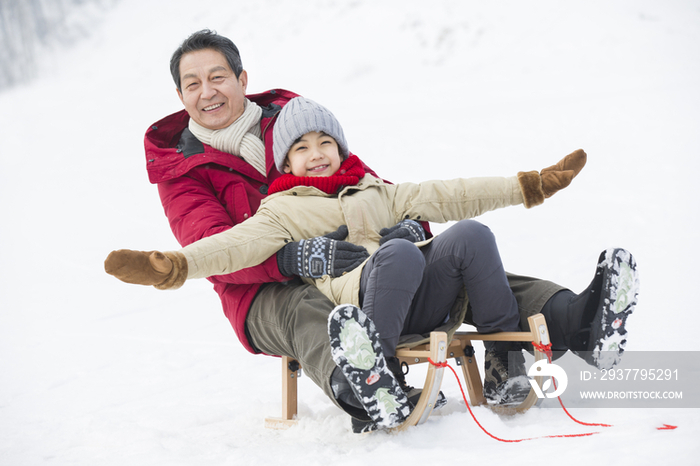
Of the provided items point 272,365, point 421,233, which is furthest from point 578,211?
point 421,233

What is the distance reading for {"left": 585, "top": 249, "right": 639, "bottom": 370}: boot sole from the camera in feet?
4.65

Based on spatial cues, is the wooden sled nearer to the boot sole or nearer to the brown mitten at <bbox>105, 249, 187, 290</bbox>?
the boot sole

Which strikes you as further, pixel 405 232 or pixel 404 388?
pixel 405 232

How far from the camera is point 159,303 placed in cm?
453

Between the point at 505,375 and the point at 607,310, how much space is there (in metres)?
0.36

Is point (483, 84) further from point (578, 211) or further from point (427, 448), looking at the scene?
point (427, 448)

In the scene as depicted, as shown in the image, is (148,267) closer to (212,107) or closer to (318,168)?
(318,168)

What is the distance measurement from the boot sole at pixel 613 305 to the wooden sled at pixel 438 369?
135mm

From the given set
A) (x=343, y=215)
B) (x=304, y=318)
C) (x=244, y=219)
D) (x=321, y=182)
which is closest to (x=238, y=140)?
(x=244, y=219)

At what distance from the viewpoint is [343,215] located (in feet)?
5.84

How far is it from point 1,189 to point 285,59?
4.84 meters

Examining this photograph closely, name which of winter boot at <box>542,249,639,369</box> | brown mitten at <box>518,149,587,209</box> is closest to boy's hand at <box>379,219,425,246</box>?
brown mitten at <box>518,149,587,209</box>

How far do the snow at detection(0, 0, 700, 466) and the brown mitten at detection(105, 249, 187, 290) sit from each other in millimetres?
496

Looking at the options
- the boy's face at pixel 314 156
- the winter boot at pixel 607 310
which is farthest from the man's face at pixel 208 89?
the winter boot at pixel 607 310
